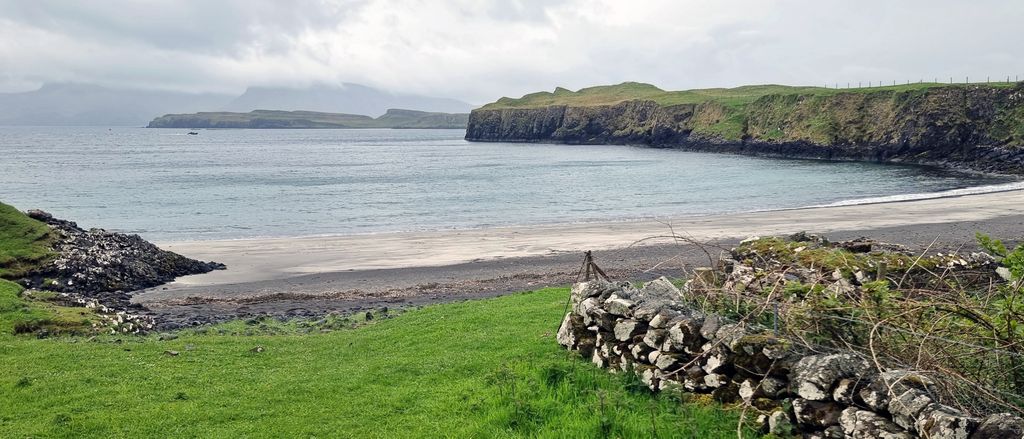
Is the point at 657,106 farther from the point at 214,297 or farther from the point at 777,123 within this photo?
the point at 214,297

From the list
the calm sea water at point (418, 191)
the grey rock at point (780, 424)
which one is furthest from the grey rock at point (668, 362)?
the calm sea water at point (418, 191)

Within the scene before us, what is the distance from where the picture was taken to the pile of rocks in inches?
277

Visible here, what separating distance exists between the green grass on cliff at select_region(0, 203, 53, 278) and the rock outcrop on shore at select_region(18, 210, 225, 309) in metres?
0.37

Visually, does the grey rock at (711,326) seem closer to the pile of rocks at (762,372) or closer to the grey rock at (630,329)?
the pile of rocks at (762,372)

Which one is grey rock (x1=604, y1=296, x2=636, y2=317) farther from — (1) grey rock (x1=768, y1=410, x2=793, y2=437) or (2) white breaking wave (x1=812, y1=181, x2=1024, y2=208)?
→ (2) white breaking wave (x1=812, y1=181, x2=1024, y2=208)

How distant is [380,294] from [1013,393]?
21961 mm

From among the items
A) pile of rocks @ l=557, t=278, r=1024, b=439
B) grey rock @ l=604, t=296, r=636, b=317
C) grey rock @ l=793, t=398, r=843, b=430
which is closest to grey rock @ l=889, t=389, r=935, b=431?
pile of rocks @ l=557, t=278, r=1024, b=439

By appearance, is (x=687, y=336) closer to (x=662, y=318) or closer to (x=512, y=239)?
(x=662, y=318)

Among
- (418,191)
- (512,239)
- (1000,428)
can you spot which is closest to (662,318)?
(1000,428)

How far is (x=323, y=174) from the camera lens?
97.2 metres

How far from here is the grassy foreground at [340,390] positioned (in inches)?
368

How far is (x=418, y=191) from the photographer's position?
7300cm

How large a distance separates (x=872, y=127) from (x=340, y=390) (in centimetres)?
10639

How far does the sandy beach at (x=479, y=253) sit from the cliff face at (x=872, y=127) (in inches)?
1521
